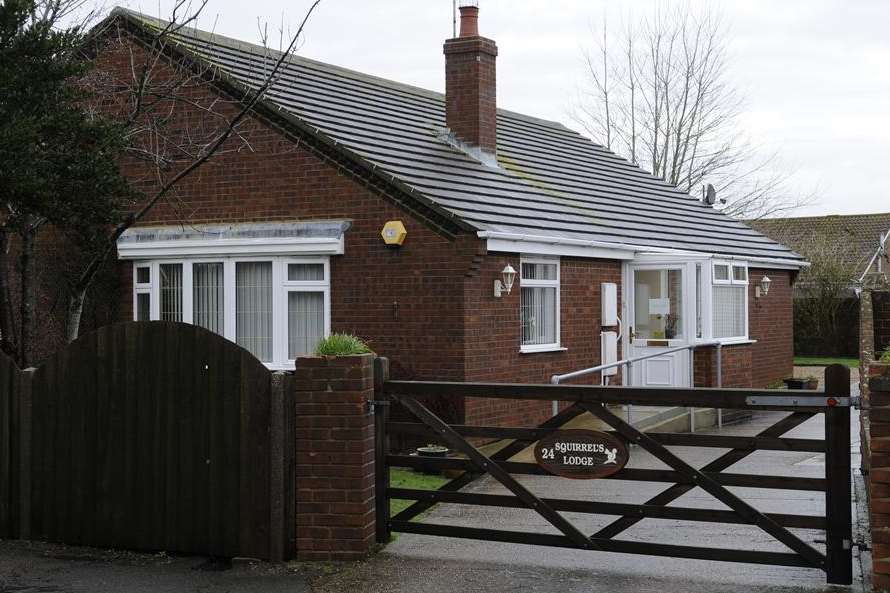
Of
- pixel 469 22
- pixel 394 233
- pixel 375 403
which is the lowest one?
pixel 375 403

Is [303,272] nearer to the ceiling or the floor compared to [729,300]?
nearer to the ceiling

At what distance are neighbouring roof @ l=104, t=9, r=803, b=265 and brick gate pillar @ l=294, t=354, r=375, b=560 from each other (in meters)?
6.34

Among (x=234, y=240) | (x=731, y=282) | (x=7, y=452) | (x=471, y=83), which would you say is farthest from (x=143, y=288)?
(x=731, y=282)

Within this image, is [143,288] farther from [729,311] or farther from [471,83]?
[729,311]

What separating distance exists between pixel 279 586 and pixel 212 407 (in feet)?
4.82

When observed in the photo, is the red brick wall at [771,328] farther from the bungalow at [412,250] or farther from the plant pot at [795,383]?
the bungalow at [412,250]

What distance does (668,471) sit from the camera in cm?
748

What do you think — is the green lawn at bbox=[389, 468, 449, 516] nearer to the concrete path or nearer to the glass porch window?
the concrete path

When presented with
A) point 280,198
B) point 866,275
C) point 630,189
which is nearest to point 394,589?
point 280,198

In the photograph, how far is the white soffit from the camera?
49.0ft

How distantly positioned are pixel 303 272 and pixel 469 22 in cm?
582

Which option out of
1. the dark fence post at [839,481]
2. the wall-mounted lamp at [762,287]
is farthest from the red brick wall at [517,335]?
the dark fence post at [839,481]

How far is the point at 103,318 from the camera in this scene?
16.4 meters

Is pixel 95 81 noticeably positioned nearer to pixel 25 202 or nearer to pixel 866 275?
pixel 25 202
